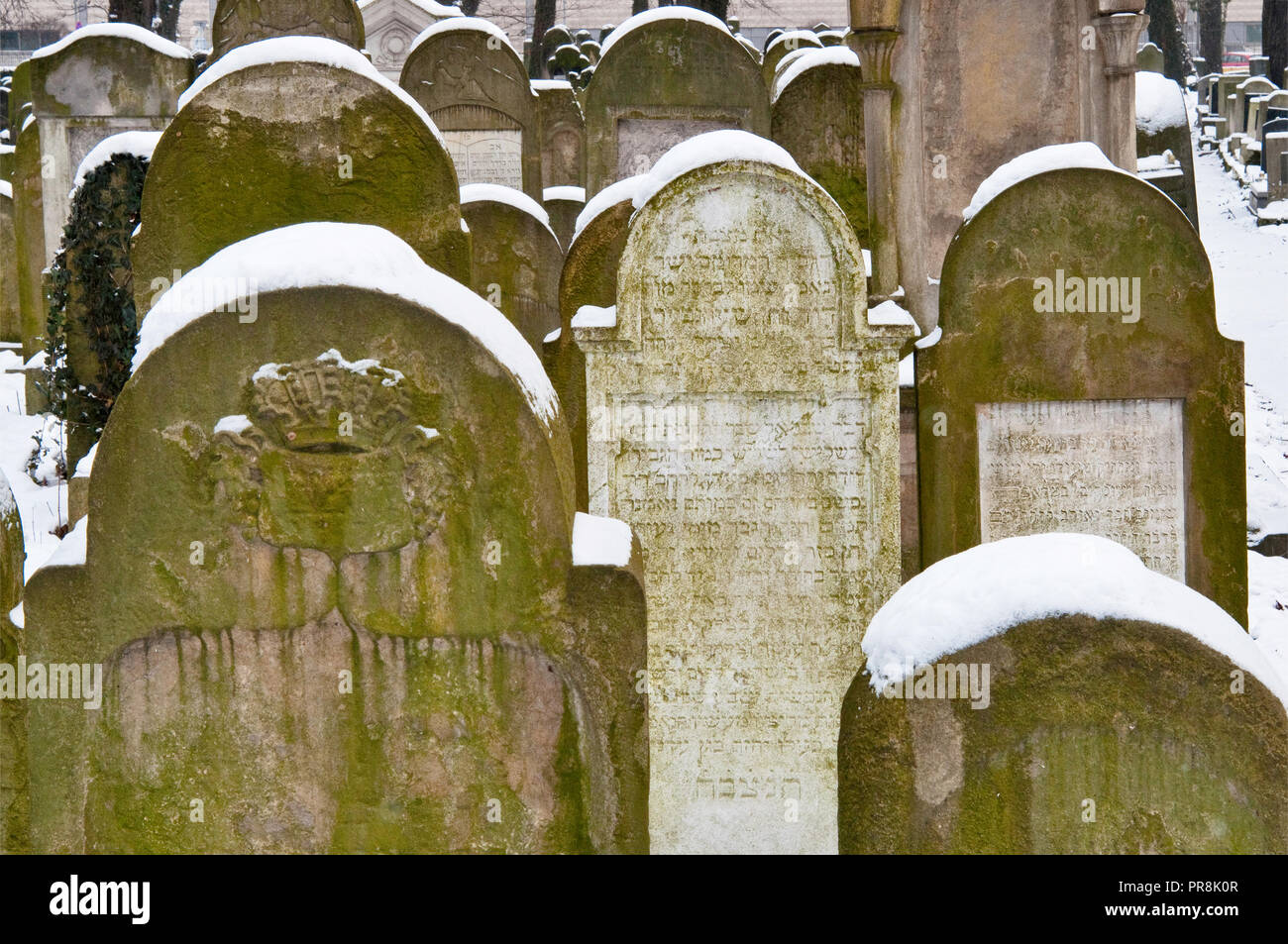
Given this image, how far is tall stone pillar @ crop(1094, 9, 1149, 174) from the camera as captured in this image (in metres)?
8.23

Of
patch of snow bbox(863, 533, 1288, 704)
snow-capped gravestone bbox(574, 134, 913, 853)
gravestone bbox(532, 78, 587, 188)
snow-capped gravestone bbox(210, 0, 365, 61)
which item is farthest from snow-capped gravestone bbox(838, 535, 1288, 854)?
gravestone bbox(532, 78, 587, 188)

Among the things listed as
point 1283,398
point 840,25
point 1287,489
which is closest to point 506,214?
point 1287,489

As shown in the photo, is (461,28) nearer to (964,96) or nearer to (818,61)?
(818,61)

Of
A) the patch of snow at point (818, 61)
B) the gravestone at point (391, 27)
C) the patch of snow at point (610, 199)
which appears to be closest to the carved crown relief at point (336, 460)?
the patch of snow at point (610, 199)

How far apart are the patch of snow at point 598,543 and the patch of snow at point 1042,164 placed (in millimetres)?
3589

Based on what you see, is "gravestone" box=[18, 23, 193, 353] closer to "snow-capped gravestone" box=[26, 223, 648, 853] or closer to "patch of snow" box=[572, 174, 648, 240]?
"patch of snow" box=[572, 174, 648, 240]

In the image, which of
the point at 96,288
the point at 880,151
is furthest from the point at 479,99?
the point at 880,151

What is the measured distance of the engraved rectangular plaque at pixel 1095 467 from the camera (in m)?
6.56

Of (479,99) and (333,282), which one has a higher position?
(479,99)

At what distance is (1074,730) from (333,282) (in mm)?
1653

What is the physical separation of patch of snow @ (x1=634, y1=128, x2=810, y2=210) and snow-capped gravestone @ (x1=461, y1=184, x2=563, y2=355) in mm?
3577

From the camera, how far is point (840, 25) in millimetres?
53500

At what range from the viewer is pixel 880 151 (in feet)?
28.0

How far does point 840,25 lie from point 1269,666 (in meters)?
53.2
